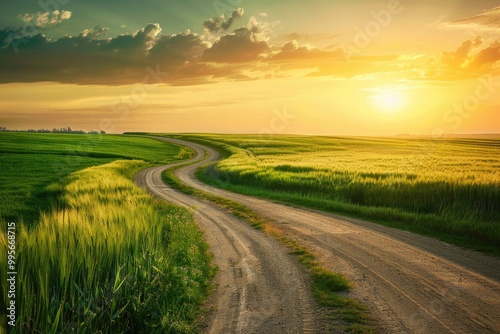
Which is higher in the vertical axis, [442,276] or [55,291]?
[55,291]

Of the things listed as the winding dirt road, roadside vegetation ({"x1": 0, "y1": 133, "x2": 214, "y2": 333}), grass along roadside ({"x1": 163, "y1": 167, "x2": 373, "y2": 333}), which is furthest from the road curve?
roadside vegetation ({"x1": 0, "y1": 133, "x2": 214, "y2": 333})

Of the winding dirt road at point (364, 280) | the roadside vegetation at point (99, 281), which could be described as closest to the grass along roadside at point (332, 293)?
the winding dirt road at point (364, 280)

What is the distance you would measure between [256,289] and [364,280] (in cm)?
292

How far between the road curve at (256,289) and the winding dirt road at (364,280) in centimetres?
2

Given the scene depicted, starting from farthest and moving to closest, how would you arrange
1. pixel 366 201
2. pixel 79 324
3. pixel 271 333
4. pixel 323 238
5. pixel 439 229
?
1. pixel 366 201
2. pixel 439 229
3. pixel 323 238
4. pixel 271 333
5. pixel 79 324

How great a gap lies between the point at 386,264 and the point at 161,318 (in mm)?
6937

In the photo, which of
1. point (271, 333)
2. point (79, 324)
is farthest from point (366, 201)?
point (79, 324)

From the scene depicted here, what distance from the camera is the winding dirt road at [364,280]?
23.5ft

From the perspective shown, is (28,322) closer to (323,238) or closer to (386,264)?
(386,264)

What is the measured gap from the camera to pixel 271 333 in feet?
22.1

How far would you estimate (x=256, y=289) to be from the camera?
8.90 meters

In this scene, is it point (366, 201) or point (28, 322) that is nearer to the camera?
point (28, 322)

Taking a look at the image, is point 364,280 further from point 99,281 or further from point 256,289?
point 99,281

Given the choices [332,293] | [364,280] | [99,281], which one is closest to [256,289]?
[332,293]
